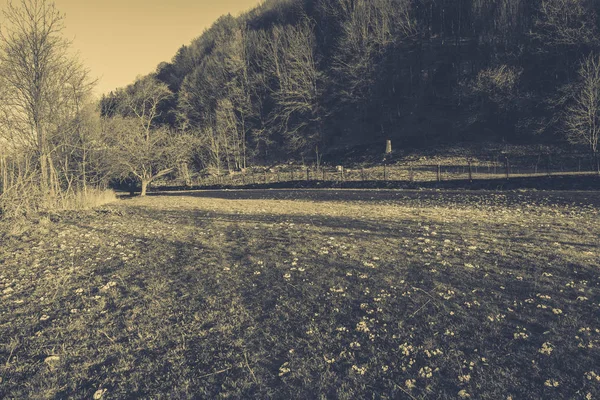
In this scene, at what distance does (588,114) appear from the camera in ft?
105

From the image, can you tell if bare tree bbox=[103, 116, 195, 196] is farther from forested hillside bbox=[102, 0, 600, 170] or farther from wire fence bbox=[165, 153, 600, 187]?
forested hillside bbox=[102, 0, 600, 170]

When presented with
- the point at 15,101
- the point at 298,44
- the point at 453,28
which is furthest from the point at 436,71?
the point at 15,101

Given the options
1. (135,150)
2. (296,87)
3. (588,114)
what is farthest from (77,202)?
(296,87)

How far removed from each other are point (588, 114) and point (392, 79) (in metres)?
28.9

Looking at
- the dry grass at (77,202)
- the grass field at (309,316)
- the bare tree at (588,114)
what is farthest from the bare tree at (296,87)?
the grass field at (309,316)

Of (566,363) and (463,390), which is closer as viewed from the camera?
(463,390)

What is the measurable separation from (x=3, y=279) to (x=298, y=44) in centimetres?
5930

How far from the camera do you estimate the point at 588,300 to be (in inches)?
207

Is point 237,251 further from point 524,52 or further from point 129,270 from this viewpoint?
point 524,52

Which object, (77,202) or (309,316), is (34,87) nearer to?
(77,202)

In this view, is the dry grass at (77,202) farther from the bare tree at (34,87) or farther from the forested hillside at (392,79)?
the forested hillside at (392,79)

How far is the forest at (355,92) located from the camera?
109 ft

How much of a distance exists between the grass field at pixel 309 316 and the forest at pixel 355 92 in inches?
638

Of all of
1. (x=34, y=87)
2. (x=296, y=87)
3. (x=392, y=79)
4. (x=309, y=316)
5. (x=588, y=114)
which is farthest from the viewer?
(x=296, y=87)
